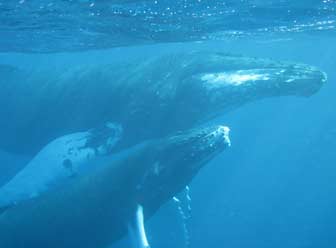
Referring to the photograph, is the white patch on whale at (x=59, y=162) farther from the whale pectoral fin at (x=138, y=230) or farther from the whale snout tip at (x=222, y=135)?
the whale snout tip at (x=222, y=135)

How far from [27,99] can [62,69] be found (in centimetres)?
142

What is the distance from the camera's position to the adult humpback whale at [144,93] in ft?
34.1

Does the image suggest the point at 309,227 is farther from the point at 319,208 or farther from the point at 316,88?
the point at 316,88

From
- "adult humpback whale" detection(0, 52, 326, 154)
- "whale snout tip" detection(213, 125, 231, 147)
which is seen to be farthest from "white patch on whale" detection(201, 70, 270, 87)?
"whale snout tip" detection(213, 125, 231, 147)

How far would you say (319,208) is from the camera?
62.1 m

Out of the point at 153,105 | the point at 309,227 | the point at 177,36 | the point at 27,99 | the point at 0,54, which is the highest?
the point at 153,105

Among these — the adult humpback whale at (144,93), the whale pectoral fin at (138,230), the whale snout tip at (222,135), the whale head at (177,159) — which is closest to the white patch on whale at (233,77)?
the adult humpback whale at (144,93)

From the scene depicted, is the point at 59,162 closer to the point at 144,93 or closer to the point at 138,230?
the point at 144,93

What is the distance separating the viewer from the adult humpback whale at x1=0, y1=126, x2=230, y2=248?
9188 millimetres

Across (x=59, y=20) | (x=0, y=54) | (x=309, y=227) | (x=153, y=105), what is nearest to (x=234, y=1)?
(x=59, y=20)

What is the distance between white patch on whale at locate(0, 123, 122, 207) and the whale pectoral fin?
2.40 meters

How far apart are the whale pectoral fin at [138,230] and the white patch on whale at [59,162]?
2.40 m

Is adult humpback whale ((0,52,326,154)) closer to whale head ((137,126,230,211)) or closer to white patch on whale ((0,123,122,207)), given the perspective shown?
white patch on whale ((0,123,122,207))

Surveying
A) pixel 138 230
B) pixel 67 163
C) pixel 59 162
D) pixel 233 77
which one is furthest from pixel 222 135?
pixel 59 162
